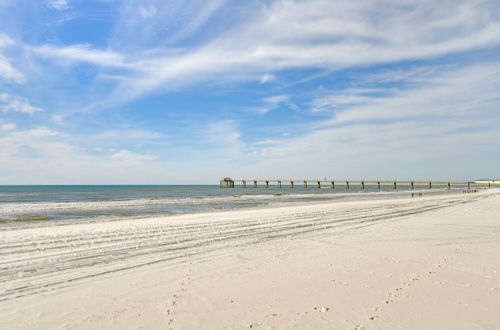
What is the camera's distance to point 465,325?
3.55m

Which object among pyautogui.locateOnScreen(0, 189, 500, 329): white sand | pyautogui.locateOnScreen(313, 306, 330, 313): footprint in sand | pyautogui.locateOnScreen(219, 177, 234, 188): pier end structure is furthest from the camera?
pyautogui.locateOnScreen(219, 177, 234, 188): pier end structure

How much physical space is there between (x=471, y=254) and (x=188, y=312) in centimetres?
663

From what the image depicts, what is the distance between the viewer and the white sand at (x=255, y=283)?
383 centimetres

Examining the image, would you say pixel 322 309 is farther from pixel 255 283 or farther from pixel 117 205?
pixel 117 205

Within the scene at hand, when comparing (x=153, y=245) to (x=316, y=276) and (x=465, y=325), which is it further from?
(x=465, y=325)

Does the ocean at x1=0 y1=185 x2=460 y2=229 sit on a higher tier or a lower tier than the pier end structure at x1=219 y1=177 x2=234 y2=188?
lower

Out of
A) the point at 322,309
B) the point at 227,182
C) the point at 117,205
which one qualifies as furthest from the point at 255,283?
the point at 227,182

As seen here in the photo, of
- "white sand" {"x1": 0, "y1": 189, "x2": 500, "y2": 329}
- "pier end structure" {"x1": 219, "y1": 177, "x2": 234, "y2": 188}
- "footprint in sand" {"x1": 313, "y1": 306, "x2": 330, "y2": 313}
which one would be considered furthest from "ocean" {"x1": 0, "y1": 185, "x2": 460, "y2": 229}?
"pier end structure" {"x1": 219, "y1": 177, "x2": 234, "y2": 188}

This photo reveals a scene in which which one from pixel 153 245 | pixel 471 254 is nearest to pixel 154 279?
pixel 153 245

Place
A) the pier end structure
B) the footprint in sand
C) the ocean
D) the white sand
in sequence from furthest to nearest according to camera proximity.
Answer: the pier end structure, the ocean, the footprint in sand, the white sand

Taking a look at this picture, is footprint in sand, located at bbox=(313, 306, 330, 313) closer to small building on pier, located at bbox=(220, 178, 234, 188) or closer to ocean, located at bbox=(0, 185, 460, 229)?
ocean, located at bbox=(0, 185, 460, 229)

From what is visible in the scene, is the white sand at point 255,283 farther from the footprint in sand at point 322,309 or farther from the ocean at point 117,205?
the ocean at point 117,205

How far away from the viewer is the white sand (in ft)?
12.6

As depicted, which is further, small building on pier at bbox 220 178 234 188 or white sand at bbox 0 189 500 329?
small building on pier at bbox 220 178 234 188
